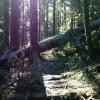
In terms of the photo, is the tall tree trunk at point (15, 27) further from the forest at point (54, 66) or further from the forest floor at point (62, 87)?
the forest floor at point (62, 87)

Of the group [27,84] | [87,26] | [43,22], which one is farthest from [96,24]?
[43,22]

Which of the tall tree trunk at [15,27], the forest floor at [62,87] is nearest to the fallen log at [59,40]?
the tall tree trunk at [15,27]

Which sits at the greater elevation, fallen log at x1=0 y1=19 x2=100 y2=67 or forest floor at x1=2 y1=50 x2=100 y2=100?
fallen log at x1=0 y1=19 x2=100 y2=67

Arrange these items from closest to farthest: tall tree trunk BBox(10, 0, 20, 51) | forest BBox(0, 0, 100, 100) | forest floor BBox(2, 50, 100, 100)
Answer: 1. forest floor BBox(2, 50, 100, 100)
2. forest BBox(0, 0, 100, 100)
3. tall tree trunk BBox(10, 0, 20, 51)

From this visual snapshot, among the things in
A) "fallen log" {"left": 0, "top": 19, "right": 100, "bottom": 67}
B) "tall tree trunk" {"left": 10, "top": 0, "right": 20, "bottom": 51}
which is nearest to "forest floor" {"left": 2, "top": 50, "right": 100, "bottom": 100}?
"fallen log" {"left": 0, "top": 19, "right": 100, "bottom": 67}

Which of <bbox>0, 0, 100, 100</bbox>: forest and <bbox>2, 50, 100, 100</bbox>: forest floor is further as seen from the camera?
<bbox>0, 0, 100, 100</bbox>: forest

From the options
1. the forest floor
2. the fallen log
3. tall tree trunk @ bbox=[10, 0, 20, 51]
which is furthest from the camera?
tall tree trunk @ bbox=[10, 0, 20, 51]

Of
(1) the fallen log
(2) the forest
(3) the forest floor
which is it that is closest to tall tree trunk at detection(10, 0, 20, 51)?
(2) the forest

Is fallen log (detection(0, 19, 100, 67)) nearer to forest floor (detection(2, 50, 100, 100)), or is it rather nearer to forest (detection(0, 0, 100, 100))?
forest (detection(0, 0, 100, 100))

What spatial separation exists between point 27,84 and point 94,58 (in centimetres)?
434

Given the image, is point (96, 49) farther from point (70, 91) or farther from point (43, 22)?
point (43, 22)

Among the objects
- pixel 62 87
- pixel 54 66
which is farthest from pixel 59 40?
pixel 62 87

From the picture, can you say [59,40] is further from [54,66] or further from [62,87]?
[62,87]

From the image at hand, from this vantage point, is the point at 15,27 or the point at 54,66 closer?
the point at 54,66
